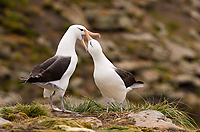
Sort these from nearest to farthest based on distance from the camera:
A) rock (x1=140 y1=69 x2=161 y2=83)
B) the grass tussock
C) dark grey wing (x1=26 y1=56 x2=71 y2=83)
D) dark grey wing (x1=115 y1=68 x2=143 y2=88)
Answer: the grass tussock → dark grey wing (x1=26 y1=56 x2=71 y2=83) → dark grey wing (x1=115 y1=68 x2=143 y2=88) → rock (x1=140 y1=69 x2=161 y2=83)

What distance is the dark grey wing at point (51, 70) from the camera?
888cm

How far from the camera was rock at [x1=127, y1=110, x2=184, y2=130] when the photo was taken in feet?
26.9

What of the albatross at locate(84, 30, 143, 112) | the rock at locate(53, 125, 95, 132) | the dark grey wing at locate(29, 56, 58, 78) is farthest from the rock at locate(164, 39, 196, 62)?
the rock at locate(53, 125, 95, 132)

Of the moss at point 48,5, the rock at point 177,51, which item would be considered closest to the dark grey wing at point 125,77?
the rock at point 177,51

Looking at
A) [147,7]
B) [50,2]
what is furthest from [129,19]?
[50,2]

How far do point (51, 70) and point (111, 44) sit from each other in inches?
1241

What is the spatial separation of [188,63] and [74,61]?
33.9 m

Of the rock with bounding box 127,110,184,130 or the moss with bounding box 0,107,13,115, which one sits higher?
the moss with bounding box 0,107,13,115

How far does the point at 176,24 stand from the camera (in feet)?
171

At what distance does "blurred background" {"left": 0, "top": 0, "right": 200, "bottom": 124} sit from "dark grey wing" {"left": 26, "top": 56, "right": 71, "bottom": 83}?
734 inches

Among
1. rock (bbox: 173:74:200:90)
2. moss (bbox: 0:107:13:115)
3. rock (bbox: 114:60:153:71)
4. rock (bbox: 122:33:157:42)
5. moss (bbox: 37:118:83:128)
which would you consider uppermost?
rock (bbox: 122:33:157:42)

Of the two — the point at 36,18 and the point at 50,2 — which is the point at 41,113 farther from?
the point at 50,2

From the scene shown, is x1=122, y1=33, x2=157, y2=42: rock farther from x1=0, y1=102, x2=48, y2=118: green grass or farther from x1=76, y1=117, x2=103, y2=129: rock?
x1=0, y1=102, x2=48, y2=118: green grass

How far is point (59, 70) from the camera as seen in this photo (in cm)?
934
